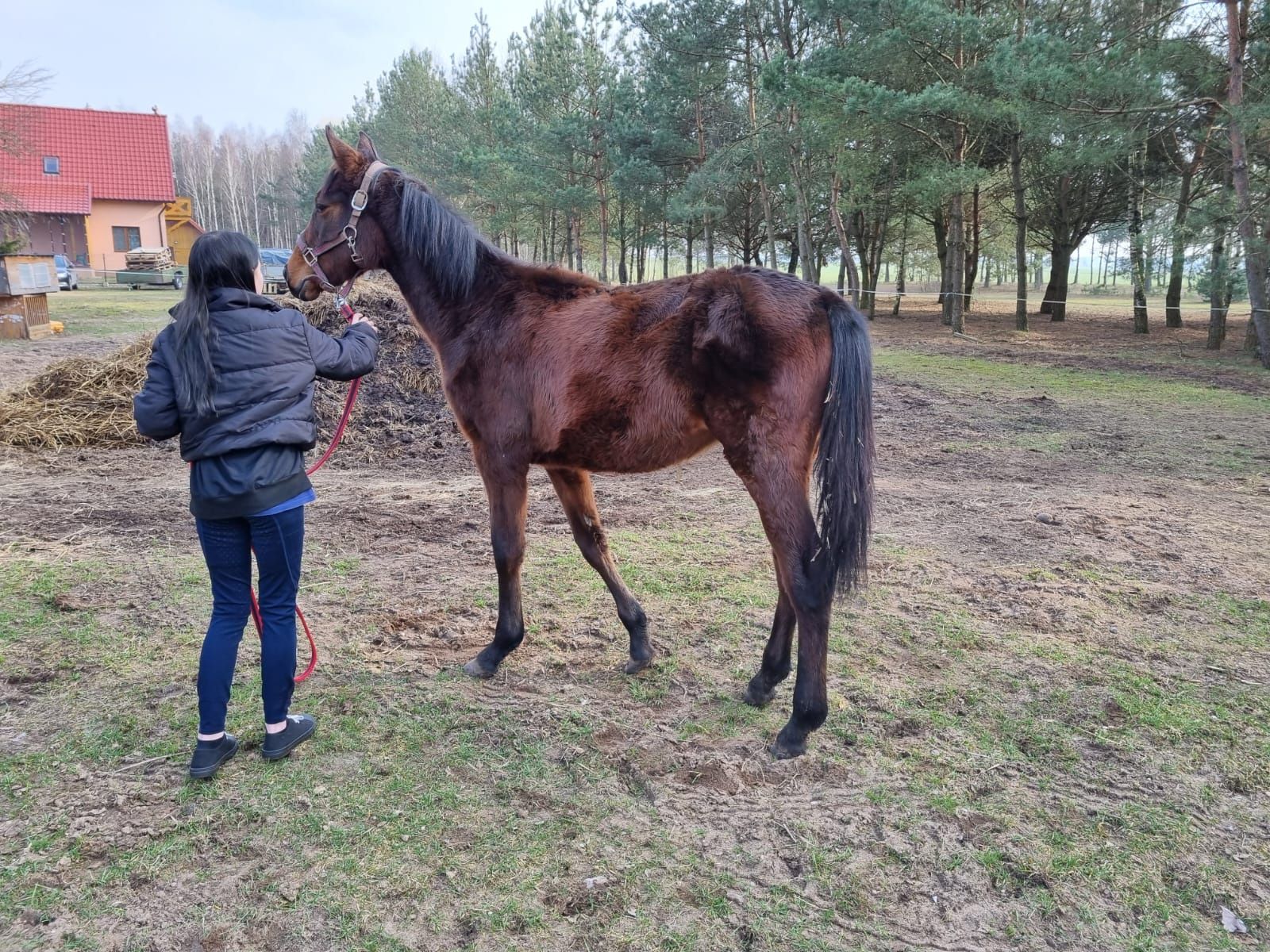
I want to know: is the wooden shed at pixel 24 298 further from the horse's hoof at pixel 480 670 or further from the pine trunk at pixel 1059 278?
the pine trunk at pixel 1059 278

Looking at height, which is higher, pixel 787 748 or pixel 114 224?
pixel 114 224

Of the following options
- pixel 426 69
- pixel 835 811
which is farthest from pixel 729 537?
pixel 426 69

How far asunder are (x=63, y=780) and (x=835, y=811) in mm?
2789

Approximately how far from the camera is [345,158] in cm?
354

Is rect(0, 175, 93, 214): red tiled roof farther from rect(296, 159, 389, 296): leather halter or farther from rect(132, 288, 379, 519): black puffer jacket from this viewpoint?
rect(132, 288, 379, 519): black puffer jacket

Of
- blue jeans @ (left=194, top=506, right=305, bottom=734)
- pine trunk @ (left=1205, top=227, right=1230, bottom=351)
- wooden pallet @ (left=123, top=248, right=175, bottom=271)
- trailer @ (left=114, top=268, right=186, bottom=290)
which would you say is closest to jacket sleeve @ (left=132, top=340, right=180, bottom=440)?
blue jeans @ (left=194, top=506, right=305, bottom=734)

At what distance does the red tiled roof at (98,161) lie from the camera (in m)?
38.0

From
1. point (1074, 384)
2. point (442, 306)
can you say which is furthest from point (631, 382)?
point (1074, 384)

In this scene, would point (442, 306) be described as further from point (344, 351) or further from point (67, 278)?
point (67, 278)

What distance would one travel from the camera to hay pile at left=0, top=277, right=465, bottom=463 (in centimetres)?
764

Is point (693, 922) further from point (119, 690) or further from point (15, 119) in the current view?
point (15, 119)

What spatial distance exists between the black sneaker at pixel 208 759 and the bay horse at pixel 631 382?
3.53 feet

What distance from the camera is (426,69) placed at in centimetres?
4609

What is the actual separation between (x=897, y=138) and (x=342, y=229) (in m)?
18.6
